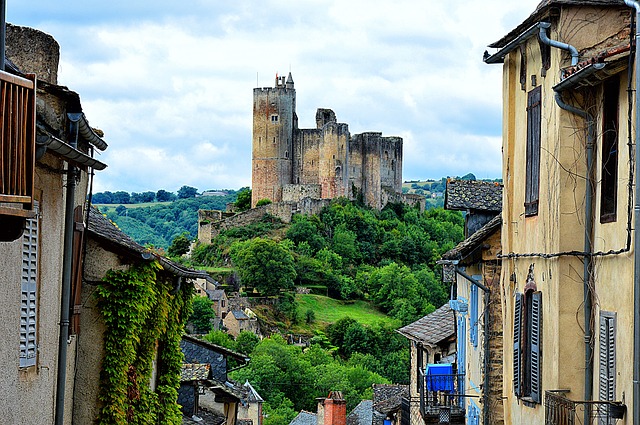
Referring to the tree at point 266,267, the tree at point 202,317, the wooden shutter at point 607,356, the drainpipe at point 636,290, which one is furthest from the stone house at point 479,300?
the tree at point 266,267

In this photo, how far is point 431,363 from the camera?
87.4ft

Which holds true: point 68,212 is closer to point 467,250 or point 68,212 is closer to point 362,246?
point 467,250

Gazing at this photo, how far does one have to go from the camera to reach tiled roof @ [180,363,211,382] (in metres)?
23.5

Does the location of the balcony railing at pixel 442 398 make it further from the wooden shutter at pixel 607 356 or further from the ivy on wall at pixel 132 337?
the wooden shutter at pixel 607 356

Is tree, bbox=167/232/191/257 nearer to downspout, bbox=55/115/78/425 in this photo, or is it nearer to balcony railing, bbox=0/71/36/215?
downspout, bbox=55/115/78/425

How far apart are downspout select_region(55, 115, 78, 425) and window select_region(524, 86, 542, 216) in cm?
609

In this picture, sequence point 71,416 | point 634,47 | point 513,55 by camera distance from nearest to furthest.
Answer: point 634,47, point 71,416, point 513,55

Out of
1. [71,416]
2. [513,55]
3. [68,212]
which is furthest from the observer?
[513,55]

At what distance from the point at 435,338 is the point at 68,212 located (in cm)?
1484

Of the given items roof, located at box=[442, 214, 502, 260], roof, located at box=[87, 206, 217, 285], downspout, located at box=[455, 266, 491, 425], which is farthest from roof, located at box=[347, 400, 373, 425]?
roof, located at box=[87, 206, 217, 285]

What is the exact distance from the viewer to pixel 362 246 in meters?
120

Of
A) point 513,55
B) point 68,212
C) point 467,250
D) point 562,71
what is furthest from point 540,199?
point 68,212

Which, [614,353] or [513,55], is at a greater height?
[513,55]

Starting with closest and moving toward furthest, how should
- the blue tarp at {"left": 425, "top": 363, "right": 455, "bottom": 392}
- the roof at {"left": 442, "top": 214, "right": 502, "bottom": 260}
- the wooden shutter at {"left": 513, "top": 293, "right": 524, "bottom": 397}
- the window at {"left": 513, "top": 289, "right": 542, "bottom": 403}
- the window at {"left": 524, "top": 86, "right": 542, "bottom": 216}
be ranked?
the window at {"left": 513, "top": 289, "right": 542, "bottom": 403} → the window at {"left": 524, "top": 86, "right": 542, "bottom": 216} → the wooden shutter at {"left": 513, "top": 293, "right": 524, "bottom": 397} → the roof at {"left": 442, "top": 214, "right": 502, "bottom": 260} → the blue tarp at {"left": 425, "top": 363, "right": 455, "bottom": 392}
